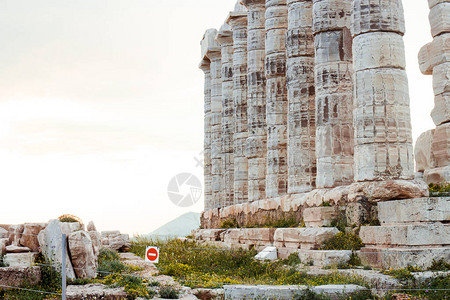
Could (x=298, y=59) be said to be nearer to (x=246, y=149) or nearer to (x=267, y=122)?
(x=267, y=122)

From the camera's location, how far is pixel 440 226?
488 inches

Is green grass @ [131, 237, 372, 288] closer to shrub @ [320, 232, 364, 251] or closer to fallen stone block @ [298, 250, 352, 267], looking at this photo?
fallen stone block @ [298, 250, 352, 267]

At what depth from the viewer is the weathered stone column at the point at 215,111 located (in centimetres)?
3141

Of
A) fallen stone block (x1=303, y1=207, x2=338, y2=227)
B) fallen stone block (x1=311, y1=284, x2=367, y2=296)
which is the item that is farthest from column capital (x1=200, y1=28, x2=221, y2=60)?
fallen stone block (x1=311, y1=284, x2=367, y2=296)

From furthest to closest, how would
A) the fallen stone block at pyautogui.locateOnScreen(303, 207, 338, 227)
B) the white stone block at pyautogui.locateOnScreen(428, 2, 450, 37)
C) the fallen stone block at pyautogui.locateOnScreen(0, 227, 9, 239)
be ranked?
the white stone block at pyautogui.locateOnScreen(428, 2, 450, 37) < the fallen stone block at pyautogui.locateOnScreen(303, 207, 338, 227) < the fallen stone block at pyautogui.locateOnScreen(0, 227, 9, 239)

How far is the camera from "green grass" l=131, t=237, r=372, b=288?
1185 centimetres

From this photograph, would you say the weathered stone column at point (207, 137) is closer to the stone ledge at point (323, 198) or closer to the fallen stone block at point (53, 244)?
the stone ledge at point (323, 198)

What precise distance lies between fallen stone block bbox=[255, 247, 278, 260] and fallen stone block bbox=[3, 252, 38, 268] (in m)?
6.22

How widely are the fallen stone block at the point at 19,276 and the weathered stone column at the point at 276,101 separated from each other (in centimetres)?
1140

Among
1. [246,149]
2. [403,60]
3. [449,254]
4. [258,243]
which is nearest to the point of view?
[449,254]

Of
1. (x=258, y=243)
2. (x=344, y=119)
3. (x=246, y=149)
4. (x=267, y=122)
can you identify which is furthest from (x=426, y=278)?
(x=246, y=149)

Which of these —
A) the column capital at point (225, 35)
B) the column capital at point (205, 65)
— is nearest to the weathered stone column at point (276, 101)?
the column capital at point (225, 35)

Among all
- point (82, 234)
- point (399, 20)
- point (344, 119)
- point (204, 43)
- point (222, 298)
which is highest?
point (204, 43)

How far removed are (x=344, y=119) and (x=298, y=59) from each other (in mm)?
3428
